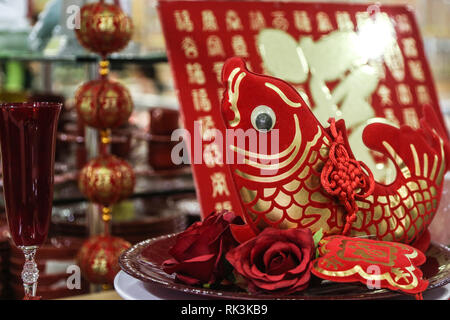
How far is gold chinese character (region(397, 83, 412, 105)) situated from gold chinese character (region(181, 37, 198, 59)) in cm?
51

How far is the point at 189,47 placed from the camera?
1310mm

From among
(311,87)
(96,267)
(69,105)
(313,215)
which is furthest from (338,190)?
(69,105)

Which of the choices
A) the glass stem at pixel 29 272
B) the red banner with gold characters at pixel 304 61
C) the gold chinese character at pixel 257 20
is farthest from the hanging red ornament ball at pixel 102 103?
the glass stem at pixel 29 272

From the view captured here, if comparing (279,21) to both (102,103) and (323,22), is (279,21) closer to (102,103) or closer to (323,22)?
(323,22)

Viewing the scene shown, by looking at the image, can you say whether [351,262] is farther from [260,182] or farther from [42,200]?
[42,200]

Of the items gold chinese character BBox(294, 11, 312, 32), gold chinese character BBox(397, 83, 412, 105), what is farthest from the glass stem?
gold chinese character BBox(397, 83, 412, 105)

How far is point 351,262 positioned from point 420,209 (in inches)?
6.8

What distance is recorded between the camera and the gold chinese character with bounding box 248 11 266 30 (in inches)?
55.1

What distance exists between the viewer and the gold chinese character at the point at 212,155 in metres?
1.25

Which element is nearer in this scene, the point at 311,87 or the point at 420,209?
the point at 420,209

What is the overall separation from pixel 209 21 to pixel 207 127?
0.25 metres

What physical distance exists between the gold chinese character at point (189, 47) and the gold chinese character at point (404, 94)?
51 centimetres

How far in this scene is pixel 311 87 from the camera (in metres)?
1.38

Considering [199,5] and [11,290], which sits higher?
[199,5]
